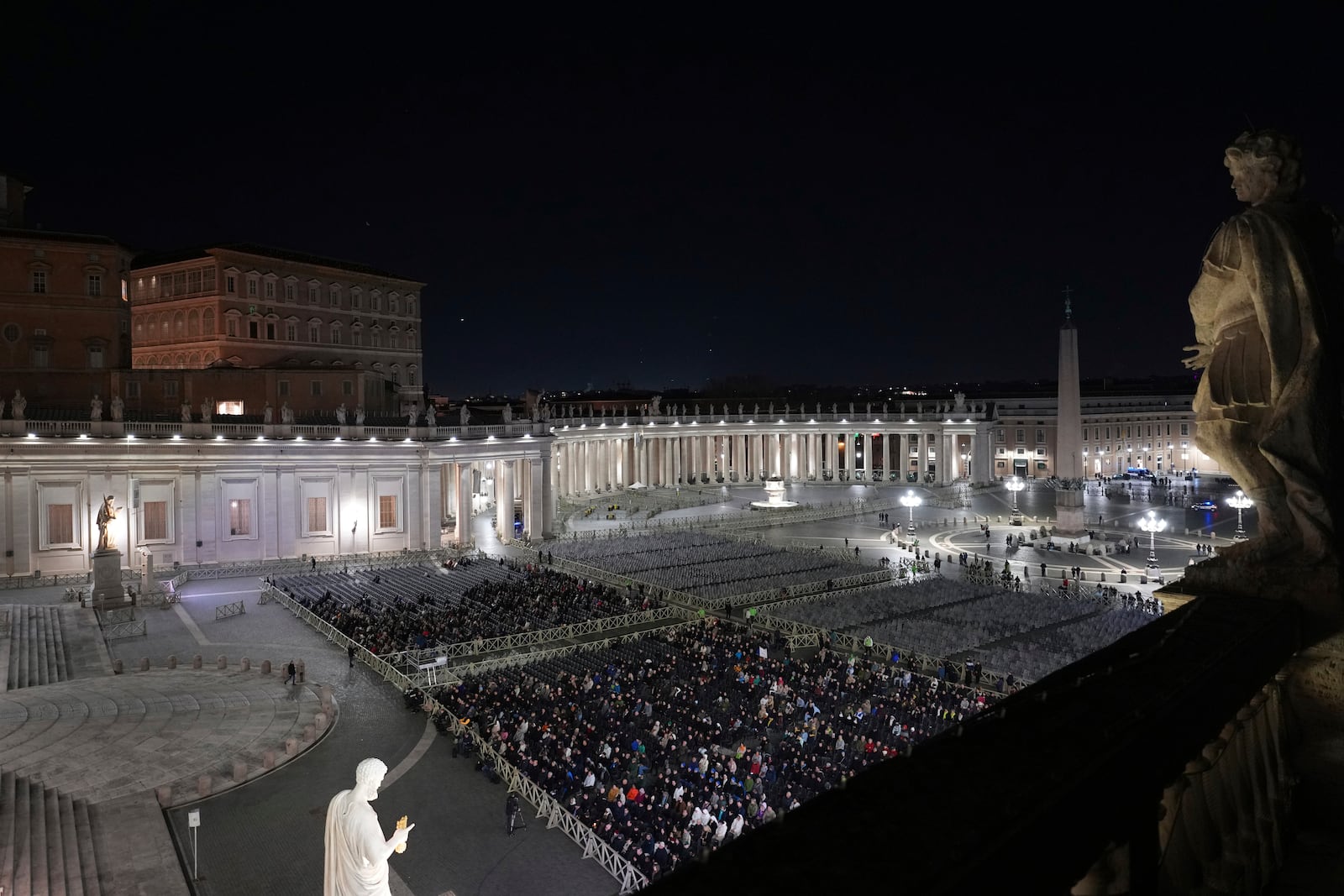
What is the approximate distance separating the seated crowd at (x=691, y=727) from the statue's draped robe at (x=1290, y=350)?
1269 cm

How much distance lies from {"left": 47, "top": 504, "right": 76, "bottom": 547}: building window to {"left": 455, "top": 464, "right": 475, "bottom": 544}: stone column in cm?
2300

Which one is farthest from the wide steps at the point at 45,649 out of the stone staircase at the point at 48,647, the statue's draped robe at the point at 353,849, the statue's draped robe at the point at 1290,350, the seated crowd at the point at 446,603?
the statue's draped robe at the point at 1290,350

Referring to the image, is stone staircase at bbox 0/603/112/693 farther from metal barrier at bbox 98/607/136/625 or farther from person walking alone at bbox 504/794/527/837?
person walking alone at bbox 504/794/527/837

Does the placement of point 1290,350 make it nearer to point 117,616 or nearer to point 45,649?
point 45,649

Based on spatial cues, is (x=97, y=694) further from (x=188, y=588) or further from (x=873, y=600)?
(x=873, y=600)

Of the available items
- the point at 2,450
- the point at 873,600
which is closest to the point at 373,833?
the point at 873,600

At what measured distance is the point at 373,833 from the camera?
9.80 metres

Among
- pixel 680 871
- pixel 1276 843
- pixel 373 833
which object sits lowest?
pixel 373 833

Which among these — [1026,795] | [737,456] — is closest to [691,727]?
[1026,795]

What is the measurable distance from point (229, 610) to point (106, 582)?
5.87 meters

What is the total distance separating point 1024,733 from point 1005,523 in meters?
72.2

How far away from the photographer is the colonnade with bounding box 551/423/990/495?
9744 centimetres

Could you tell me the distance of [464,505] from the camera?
64562 millimetres

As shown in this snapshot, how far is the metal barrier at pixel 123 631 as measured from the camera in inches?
1409
